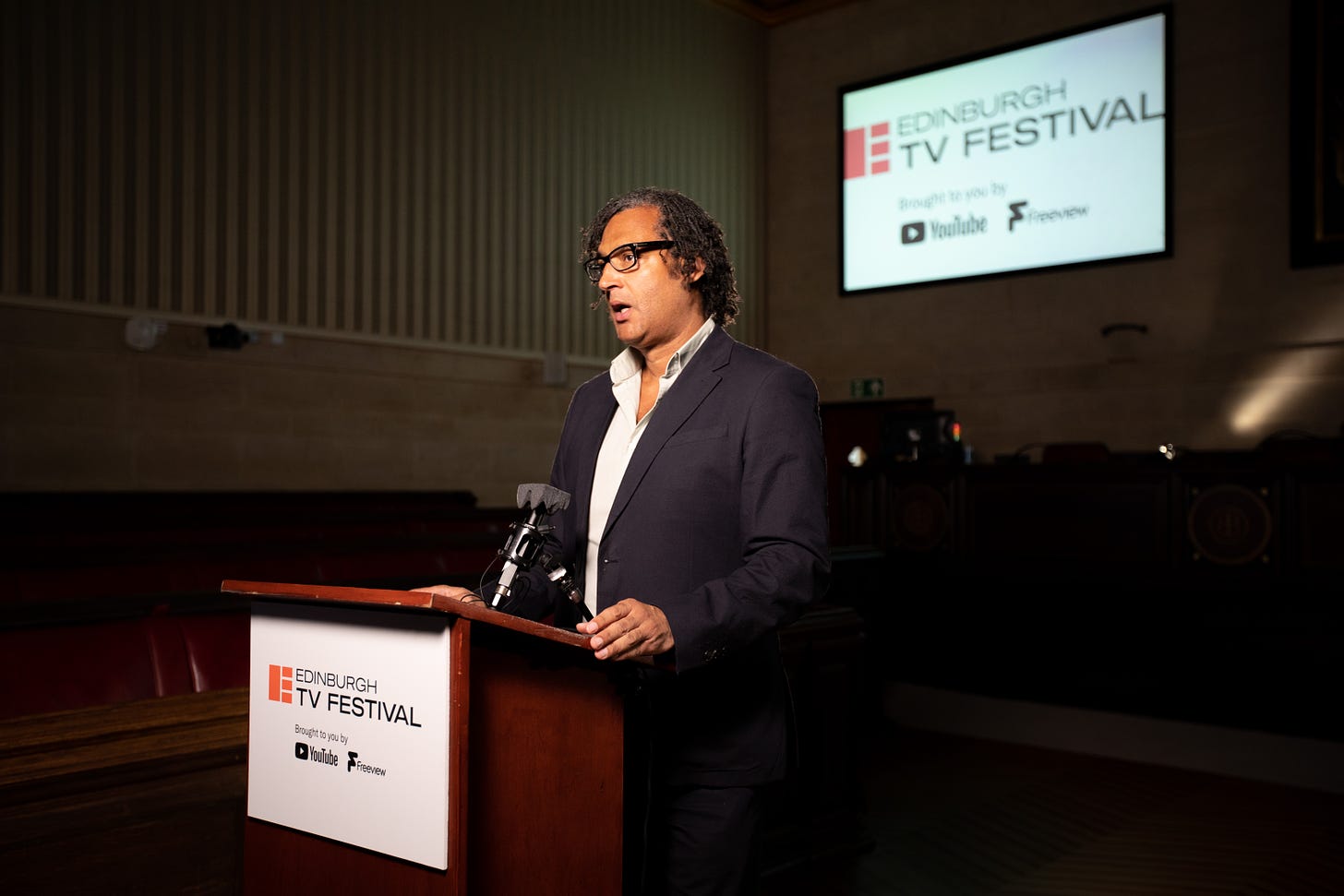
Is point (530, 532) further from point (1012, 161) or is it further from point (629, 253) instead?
point (1012, 161)

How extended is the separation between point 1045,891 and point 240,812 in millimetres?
2400

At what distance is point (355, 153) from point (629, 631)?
6.86 metres

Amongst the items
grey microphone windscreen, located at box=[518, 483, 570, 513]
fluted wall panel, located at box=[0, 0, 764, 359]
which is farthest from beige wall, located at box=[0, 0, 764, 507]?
grey microphone windscreen, located at box=[518, 483, 570, 513]

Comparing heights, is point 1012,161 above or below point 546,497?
above

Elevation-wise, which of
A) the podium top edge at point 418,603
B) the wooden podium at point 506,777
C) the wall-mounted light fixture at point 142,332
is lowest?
the wooden podium at point 506,777

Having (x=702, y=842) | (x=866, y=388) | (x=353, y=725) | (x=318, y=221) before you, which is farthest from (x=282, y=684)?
(x=866, y=388)

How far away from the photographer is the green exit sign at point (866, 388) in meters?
9.46

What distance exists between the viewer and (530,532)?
1256 mm

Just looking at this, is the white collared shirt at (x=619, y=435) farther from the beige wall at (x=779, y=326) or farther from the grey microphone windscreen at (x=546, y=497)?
the beige wall at (x=779, y=326)

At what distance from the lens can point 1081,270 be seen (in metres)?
8.23

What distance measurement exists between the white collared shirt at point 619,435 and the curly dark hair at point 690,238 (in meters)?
0.05

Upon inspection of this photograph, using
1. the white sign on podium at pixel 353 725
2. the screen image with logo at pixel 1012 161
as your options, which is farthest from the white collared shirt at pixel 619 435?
the screen image with logo at pixel 1012 161

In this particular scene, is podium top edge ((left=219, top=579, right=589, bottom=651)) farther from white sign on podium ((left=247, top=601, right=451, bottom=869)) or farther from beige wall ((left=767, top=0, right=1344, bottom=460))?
beige wall ((left=767, top=0, right=1344, bottom=460))

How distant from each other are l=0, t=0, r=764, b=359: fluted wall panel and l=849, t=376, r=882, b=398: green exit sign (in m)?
1.21
